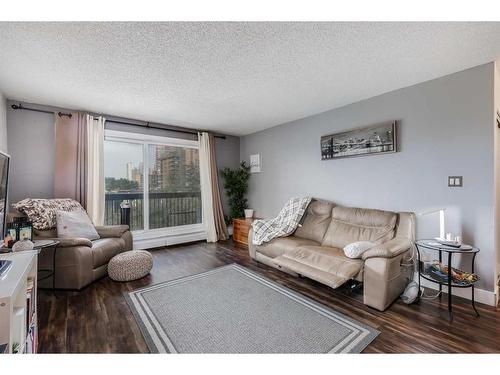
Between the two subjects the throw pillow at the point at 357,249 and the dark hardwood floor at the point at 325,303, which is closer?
the dark hardwood floor at the point at 325,303

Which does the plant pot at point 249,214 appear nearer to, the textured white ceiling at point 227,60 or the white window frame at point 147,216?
the white window frame at point 147,216

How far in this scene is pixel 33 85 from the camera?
2.55m

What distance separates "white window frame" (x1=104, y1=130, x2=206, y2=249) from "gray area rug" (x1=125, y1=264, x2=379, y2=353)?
1.78 meters

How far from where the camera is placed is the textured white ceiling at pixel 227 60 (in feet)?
5.44

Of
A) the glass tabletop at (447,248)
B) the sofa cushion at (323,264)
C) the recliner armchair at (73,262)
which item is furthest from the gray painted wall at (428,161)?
the recliner armchair at (73,262)

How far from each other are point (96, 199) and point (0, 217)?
1896mm

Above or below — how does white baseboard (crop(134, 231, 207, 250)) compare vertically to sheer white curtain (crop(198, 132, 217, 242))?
below

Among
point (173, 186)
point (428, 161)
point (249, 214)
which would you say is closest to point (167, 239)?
point (173, 186)

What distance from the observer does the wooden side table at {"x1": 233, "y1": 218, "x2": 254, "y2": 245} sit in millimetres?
4387

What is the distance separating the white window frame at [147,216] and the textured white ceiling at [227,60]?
0.74 m

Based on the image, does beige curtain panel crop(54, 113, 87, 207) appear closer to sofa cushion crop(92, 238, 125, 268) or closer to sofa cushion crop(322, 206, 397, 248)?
sofa cushion crop(92, 238, 125, 268)

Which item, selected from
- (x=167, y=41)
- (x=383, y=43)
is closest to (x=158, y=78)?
(x=167, y=41)

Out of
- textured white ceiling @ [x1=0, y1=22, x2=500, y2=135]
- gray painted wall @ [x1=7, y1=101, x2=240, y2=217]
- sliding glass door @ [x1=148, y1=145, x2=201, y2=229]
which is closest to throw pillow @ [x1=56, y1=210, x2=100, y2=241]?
gray painted wall @ [x1=7, y1=101, x2=240, y2=217]

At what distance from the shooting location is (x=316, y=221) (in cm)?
341
